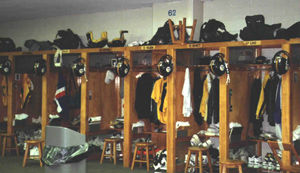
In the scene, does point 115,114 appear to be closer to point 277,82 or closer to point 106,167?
point 106,167

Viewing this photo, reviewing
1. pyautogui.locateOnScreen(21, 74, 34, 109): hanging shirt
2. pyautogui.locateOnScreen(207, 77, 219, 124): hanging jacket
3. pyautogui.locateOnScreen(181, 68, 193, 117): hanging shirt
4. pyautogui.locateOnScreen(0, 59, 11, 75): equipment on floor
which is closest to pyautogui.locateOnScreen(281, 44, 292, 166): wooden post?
pyautogui.locateOnScreen(207, 77, 219, 124): hanging jacket

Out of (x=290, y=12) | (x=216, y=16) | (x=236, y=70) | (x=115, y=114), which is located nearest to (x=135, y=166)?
(x=115, y=114)

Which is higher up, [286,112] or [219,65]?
[219,65]

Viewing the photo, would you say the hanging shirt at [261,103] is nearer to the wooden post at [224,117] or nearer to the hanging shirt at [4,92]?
the wooden post at [224,117]

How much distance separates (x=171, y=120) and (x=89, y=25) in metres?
3.74

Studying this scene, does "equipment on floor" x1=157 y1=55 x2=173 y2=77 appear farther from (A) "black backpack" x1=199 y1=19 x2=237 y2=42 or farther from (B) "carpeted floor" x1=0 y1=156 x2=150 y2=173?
(B) "carpeted floor" x1=0 y1=156 x2=150 y2=173

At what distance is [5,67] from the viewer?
9.31 metres

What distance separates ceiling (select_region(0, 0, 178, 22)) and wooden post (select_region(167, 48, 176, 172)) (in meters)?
1.93

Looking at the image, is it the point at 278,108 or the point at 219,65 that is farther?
the point at 278,108

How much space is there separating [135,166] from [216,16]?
3299mm

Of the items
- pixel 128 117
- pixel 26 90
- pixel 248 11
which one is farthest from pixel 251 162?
pixel 26 90

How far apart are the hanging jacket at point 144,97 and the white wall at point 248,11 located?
5.52 feet

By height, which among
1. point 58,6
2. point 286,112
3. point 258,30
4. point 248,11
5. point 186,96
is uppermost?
point 58,6

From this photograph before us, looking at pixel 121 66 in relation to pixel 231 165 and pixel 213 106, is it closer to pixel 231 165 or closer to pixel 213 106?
pixel 213 106
